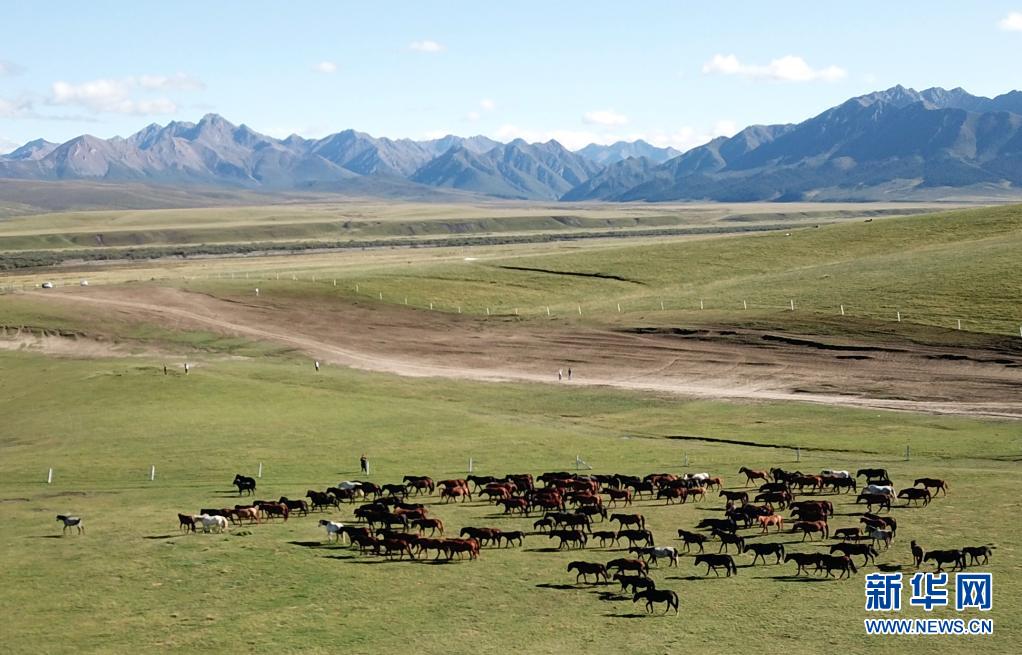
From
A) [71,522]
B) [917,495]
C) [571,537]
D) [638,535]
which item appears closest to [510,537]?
[571,537]

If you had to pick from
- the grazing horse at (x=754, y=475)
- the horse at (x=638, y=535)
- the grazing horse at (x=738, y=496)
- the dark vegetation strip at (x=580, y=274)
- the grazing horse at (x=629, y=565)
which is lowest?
the grazing horse at (x=754, y=475)

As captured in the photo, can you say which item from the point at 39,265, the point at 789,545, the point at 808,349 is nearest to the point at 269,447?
the point at 789,545

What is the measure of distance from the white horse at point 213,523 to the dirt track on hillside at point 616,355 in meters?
35.3

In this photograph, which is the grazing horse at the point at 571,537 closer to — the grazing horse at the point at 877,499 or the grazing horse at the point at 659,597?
the grazing horse at the point at 659,597

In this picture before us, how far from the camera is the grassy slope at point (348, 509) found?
24734mm

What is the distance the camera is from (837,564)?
2802cm

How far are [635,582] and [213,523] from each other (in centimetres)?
1508

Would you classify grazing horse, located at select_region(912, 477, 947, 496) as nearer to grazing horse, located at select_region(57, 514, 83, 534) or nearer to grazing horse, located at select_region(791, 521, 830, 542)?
grazing horse, located at select_region(791, 521, 830, 542)

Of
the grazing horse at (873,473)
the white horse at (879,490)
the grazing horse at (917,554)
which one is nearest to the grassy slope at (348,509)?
the grazing horse at (917,554)

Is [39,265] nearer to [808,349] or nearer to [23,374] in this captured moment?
[23,374]

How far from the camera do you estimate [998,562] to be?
28.3 m

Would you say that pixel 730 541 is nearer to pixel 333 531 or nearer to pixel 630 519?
pixel 630 519

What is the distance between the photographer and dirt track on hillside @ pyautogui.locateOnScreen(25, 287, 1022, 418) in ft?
205

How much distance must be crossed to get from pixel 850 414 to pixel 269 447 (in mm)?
30223
